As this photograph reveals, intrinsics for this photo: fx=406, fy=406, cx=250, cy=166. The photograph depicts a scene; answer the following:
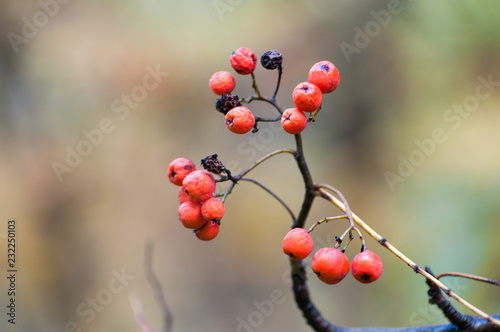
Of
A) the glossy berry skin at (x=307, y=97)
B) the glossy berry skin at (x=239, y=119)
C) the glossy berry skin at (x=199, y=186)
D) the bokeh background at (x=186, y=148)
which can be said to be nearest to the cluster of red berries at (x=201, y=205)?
the glossy berry skin at (x=199, y=186)

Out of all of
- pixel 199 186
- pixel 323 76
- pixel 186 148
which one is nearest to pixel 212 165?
pixel 199 186

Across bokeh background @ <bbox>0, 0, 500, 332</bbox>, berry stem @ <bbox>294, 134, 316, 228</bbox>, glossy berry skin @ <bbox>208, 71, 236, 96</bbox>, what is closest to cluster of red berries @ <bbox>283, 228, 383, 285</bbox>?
berry stem @ <bbox>294, 134, 316, 228</bbox>

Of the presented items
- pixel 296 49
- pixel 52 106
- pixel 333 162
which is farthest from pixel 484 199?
pixel 52 106

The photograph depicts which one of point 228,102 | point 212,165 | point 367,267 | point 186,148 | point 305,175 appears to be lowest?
point 367,267

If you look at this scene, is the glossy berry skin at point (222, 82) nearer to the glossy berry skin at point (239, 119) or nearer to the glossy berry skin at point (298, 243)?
the glossy berry skin at point (239, 119)

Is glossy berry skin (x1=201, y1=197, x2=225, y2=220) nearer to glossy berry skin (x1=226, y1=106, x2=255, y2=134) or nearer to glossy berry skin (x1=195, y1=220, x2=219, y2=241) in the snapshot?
glossy berry skin (x1=195, y1=220, x2=219, y2=241)

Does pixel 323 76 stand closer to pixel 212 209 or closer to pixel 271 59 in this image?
pixel 271 59

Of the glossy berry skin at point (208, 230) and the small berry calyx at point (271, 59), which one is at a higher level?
the small berry calyx at point (271, 59)
